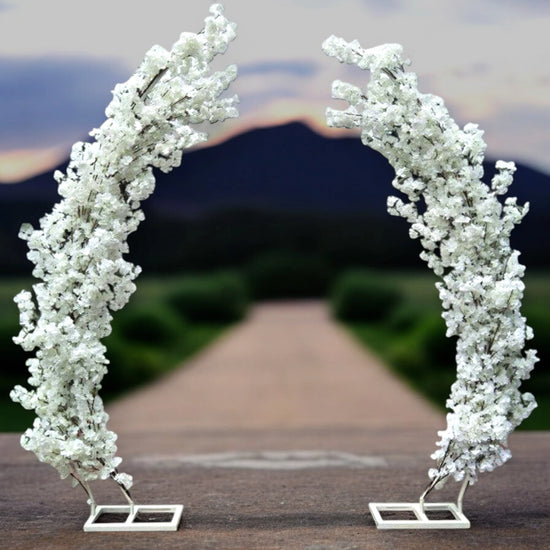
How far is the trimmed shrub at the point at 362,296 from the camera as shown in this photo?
286 inches

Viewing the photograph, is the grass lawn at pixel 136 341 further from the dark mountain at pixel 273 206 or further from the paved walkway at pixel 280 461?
the dark mountain at pixel 273 206

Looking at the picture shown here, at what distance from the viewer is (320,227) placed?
290 inches

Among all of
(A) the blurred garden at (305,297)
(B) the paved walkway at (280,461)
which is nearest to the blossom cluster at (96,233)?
(B) the paved walkway at (280,461)

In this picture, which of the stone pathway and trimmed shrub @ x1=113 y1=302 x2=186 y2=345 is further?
trimmed shrub @ x1=113 y1=302 x2=186 y2=345

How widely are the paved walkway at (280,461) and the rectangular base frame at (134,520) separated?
0.15ft

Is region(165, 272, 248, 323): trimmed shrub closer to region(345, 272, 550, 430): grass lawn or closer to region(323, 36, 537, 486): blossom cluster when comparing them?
region(345, 272, 550, 430): grass lawn

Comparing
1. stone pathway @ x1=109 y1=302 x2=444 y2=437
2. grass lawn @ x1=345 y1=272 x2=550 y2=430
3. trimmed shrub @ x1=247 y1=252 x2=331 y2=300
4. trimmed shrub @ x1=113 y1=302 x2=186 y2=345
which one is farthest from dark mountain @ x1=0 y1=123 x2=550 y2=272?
stone pathway @ x1=109 y1=302 x2=444 y2=437

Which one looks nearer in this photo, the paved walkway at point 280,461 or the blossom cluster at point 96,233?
the blossom cluster at point 96,233

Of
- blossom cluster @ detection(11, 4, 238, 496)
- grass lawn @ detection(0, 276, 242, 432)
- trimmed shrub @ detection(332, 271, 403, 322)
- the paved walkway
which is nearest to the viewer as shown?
blossom cluster @ detection(11, 4, 238, 496)

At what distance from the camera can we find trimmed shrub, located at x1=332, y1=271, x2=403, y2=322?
727cm

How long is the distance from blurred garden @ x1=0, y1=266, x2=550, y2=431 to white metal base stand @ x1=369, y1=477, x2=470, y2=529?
11.0 ft

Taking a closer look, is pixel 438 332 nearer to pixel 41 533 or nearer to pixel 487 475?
pixel 487 475

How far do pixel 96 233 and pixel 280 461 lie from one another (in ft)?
7.16

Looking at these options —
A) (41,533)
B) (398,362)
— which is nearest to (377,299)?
(398,362)
